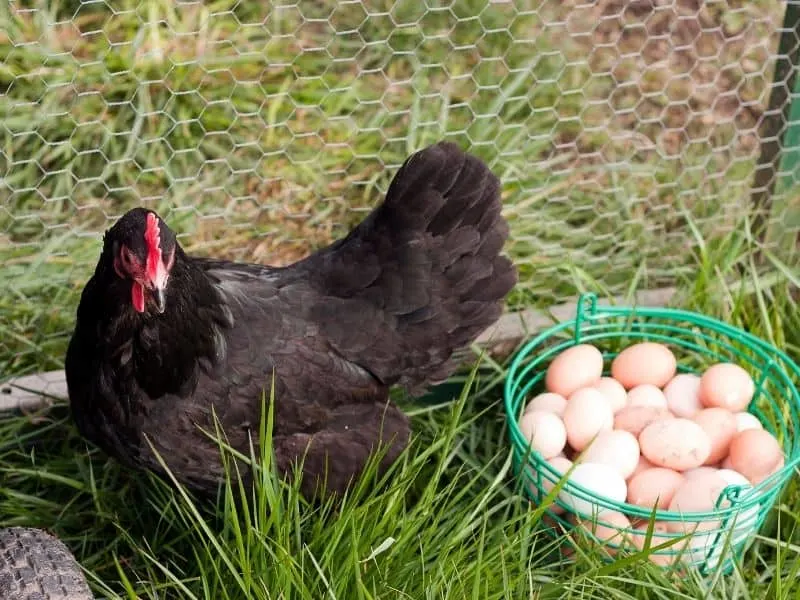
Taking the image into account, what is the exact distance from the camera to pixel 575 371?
2418mm

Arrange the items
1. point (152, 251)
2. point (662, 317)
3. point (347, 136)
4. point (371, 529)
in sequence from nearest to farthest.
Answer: point (152, 251), point (371, 529), point (662, 317), point (347, 136)

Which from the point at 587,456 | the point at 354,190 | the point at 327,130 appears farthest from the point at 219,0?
the point at 587,456

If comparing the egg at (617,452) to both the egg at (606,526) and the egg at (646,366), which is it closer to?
the egg at (606,526)

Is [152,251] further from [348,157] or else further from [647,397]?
[348,157]

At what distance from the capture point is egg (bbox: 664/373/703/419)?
242cm

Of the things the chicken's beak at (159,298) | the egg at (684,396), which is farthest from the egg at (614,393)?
the chicken's beak at (159,298)

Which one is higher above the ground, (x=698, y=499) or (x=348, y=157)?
(x=348, y=157)

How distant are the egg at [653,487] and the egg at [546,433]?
7.1 inches

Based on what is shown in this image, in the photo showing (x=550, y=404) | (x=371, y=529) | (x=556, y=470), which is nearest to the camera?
(x=371, y=529)

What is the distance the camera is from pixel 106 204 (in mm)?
2826

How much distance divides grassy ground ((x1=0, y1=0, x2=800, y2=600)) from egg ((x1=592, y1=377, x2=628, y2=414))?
0.91ft

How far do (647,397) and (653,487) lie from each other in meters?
0.30

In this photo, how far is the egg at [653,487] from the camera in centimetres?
218

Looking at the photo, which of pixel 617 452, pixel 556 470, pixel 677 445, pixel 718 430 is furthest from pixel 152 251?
pixel 718 430
